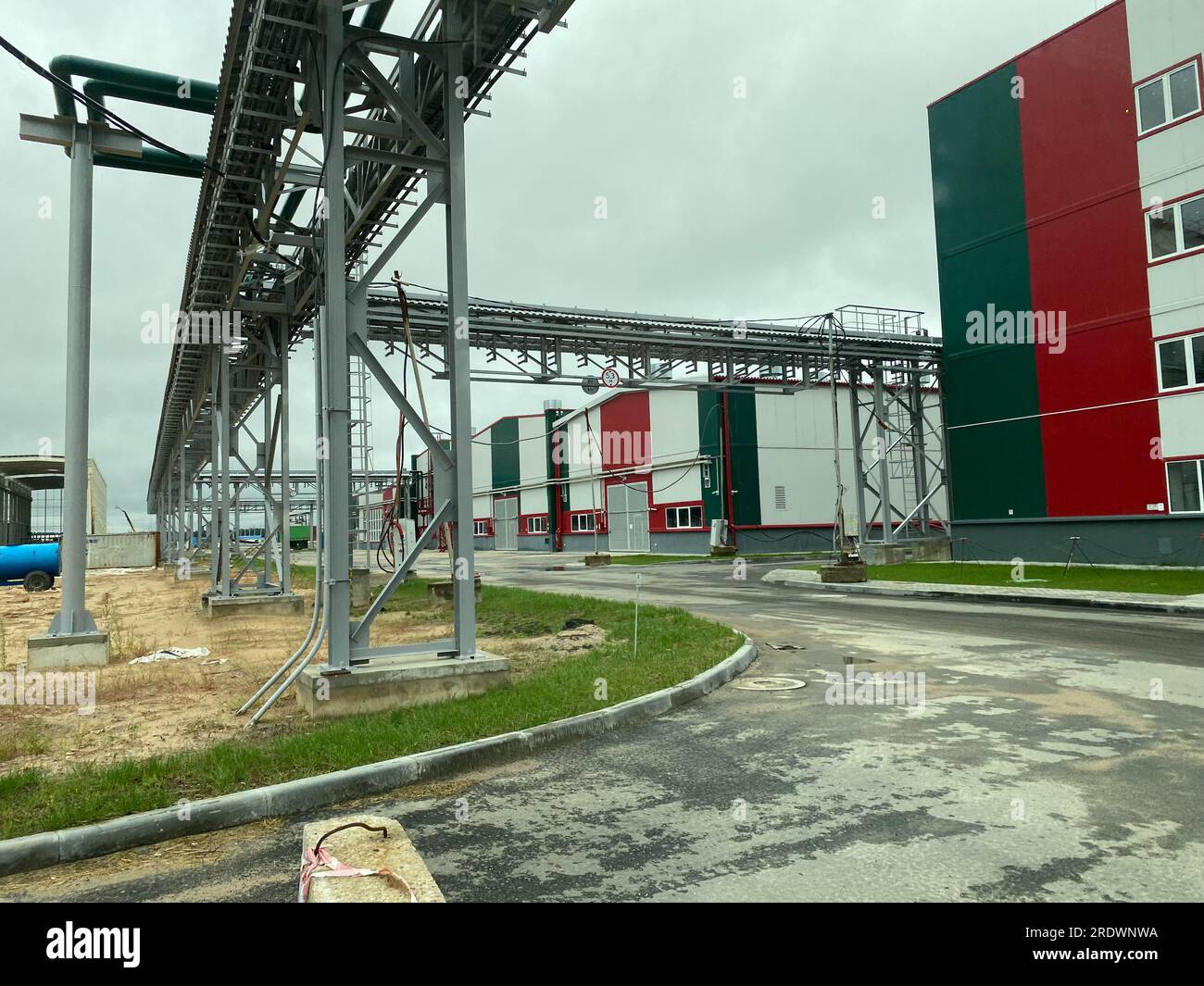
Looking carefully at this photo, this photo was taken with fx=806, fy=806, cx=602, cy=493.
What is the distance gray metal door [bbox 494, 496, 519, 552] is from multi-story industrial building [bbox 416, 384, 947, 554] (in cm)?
1208

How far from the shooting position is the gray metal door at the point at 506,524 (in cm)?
6519

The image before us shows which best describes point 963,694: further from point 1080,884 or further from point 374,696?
point 374,696

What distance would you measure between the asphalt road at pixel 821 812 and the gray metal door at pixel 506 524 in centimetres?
5729

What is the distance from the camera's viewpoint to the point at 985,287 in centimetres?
2708

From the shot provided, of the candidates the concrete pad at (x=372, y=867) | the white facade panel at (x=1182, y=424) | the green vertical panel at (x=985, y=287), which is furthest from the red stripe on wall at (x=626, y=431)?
the concrete pad at (x=372, y=867)

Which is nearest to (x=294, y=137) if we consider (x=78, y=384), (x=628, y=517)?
(x=78, y=384)

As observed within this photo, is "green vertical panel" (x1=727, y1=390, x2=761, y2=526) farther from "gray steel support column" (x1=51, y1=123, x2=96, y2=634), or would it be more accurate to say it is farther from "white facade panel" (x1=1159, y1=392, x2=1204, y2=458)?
"gray steel support column" (x1=51, y1=123, x2=96, y2=634)

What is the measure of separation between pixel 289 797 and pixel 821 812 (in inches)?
130

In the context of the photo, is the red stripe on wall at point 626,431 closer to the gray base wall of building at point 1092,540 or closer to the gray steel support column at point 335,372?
the gray base wall of building at point 1092,540

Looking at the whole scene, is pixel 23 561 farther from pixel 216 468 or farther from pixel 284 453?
pixel 284 453

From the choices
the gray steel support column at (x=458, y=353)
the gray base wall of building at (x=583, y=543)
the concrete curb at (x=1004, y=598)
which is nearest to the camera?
the gray steel support column at (x=458, y=353)

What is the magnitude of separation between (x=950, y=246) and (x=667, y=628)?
22.1m

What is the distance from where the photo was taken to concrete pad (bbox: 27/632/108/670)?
11.2 metres

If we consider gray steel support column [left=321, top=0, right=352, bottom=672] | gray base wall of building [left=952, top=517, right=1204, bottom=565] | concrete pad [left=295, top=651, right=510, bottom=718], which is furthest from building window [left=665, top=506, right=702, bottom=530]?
gray steel support column [left=321, top=0, right=352, bottom=672]
